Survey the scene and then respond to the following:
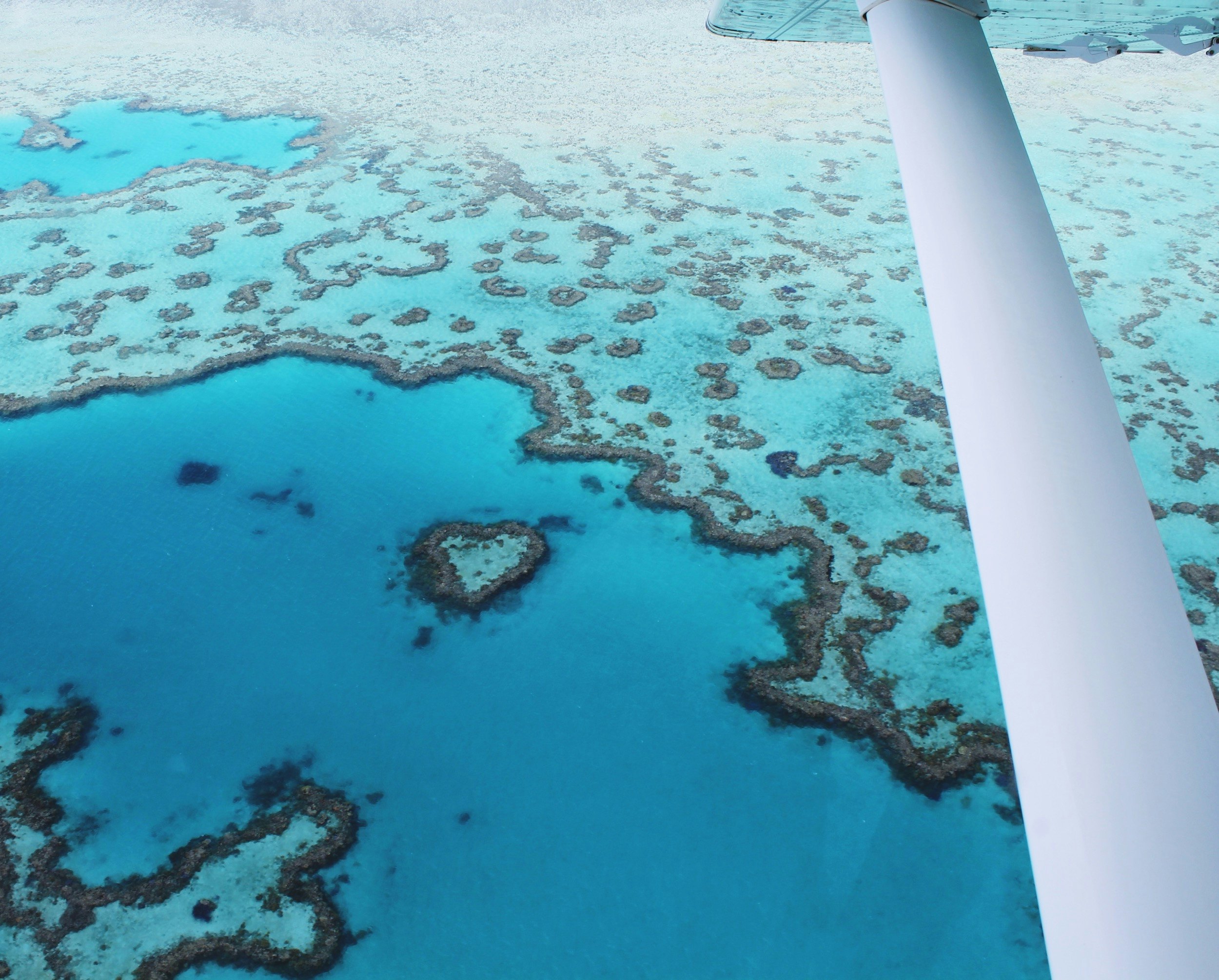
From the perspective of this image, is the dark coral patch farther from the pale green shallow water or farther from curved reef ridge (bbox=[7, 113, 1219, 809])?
curved reef ridge (bbox=[7, 113, 1219, 809])

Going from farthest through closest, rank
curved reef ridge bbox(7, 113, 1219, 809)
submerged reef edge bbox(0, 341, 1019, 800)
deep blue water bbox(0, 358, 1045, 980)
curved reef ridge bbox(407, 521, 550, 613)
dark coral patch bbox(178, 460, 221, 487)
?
dark coral patch bbox(178, 460, 221, 487)
curved reef ridge bbox(407, 521, 550, 613)
curved reef ridge bbox(7, 113, 1219, 809)
submerged reef edge bbox(0, 341, 1019, 800)
deep blue water bbox(0, 358, 1045, 980)

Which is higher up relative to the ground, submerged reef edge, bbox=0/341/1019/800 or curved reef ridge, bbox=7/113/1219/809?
curved reef ridge, bbox=7/113/1219/809

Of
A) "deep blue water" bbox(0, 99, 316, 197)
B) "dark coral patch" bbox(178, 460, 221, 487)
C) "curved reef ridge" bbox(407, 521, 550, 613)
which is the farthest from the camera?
"deep blue water" bbox(0, 99, 316, 197)

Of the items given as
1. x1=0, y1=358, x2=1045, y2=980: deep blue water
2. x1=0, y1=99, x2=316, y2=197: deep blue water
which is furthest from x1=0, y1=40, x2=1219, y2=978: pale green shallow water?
x1=0, y1=99, x2=316, y2=197: deep blue water

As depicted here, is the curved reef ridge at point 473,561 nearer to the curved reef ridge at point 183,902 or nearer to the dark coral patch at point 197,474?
the curved reef ridge at point 183,902

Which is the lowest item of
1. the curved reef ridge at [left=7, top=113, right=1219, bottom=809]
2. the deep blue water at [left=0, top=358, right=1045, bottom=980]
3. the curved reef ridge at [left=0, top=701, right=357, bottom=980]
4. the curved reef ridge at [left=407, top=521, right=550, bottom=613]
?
the curved reef ridge at [left=0, top=701, right=357, bottom=980]

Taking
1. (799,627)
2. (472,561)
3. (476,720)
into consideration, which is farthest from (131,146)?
(799,627)
